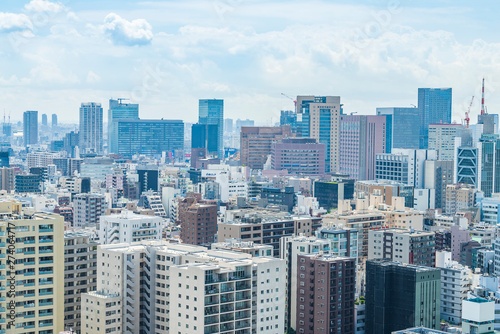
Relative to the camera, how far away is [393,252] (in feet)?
101

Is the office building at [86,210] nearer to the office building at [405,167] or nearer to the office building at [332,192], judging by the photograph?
the office building at [332,192]

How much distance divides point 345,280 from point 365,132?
5464 cm

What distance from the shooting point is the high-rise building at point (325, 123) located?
80.2m

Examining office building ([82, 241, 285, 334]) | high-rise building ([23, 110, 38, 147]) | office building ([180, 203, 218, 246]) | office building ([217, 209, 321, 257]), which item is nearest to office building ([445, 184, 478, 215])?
office building ([180, 203, 218, 246])

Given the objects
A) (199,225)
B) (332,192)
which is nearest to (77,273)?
(199,225)

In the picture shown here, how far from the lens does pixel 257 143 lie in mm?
85375

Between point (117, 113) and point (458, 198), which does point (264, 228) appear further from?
point (117, 113)

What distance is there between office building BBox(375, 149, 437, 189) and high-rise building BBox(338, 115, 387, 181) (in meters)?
13.9

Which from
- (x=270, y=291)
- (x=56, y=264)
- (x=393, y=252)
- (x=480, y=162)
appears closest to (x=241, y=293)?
(x=270, y=291)

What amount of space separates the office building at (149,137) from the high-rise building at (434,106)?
29859mm

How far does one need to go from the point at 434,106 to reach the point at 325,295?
8027 cm

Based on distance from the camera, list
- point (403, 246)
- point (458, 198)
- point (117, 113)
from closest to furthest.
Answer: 1. point (403, 246)
2. point (458, 198)
3. point (117, 113)

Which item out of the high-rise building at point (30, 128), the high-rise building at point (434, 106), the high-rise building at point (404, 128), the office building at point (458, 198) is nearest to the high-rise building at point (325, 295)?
the office building at point (458, 198)

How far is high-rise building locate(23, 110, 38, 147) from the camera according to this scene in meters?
126
